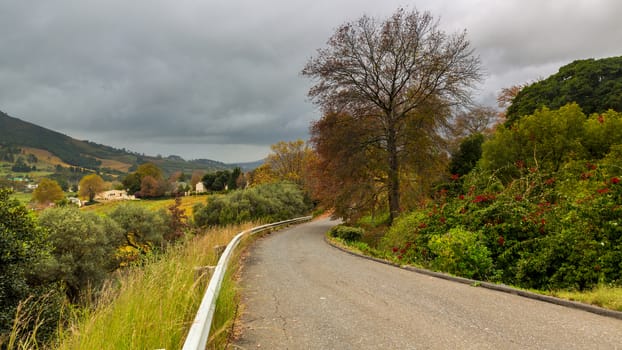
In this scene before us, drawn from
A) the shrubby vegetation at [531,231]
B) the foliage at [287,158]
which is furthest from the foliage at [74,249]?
the foliage at [287,158]

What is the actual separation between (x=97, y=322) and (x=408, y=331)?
12.0 ft

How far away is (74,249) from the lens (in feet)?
49.7

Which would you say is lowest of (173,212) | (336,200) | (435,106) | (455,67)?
(173,212)

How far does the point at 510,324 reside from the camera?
15.6ft

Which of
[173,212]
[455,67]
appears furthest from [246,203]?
[455,67]

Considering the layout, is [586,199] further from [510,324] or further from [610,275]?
[510,324]

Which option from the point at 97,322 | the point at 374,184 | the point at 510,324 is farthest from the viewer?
the point at 374,184

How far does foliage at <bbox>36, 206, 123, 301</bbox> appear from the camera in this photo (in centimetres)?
1420

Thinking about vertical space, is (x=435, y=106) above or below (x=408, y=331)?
above

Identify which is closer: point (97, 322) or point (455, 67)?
point (97, 322)

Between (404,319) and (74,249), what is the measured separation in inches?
611

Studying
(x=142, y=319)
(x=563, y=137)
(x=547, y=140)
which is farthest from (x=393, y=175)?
(x=142, y=319)

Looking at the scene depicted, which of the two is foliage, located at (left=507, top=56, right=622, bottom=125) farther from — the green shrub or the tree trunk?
the green shrub

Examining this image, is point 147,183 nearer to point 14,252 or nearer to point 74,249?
point 74,249
